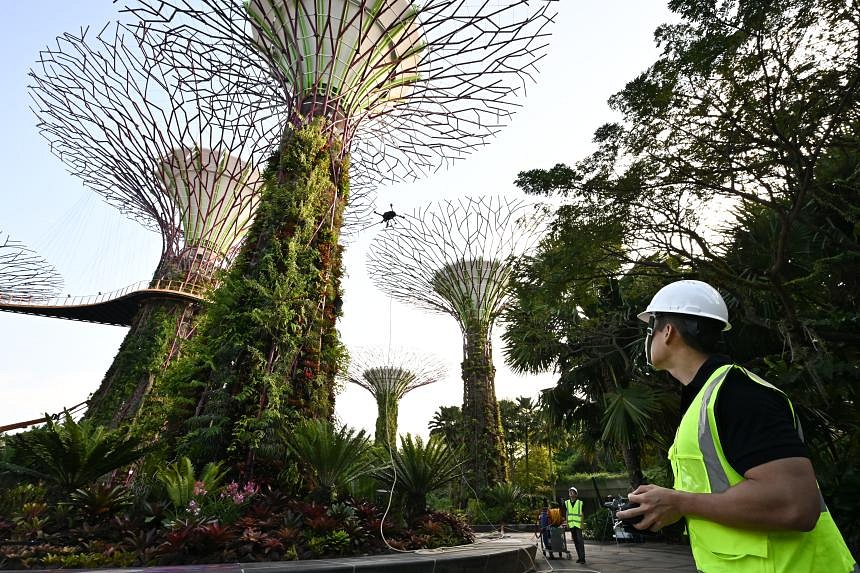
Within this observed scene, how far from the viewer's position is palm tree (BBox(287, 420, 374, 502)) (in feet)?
19.2

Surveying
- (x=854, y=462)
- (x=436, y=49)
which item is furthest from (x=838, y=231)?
(x=436, y=49)

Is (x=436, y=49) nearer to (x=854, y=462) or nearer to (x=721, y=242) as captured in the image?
(x=721, y=242)

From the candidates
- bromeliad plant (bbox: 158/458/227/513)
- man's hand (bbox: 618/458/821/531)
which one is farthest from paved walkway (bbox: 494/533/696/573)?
man's hand (bbox: 618/458/821/531)

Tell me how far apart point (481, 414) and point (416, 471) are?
11.3m

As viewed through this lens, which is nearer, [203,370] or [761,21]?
[761,21]

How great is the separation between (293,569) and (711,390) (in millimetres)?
3395

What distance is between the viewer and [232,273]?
24.3 ft

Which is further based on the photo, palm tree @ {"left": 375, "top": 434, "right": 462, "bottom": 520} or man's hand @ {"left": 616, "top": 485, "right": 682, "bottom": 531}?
palm tree @ {"left": 375, "top": 434, "right": 462, "bottom": 520}

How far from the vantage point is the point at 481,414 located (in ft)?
58.9

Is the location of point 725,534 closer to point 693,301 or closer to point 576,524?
point 693,301

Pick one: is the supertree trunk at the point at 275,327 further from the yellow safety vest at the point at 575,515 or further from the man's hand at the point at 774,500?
the man's hand at the point at 774,500

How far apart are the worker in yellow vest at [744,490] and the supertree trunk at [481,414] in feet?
54.0

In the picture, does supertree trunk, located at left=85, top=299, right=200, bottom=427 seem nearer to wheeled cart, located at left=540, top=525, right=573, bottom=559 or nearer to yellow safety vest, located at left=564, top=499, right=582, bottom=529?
wheeled cart, located at left=540, top=525, right=573, bottom=559

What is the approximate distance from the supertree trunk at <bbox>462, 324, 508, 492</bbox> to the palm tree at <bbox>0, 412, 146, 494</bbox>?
13165mm
